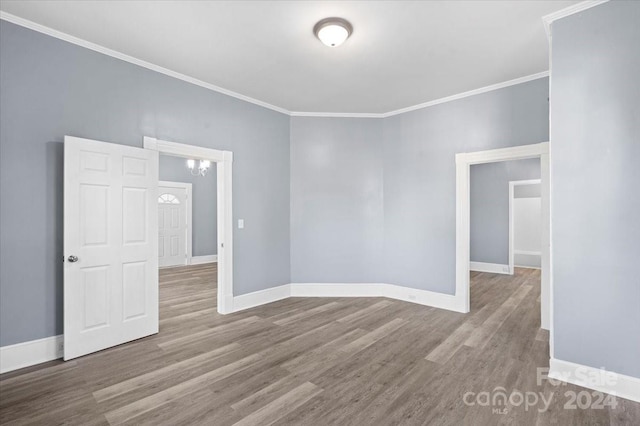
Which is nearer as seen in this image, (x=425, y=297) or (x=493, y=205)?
(x=425, y=297)

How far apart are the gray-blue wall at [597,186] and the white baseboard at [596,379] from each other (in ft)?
0.16

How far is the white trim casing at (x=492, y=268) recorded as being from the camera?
724 centimetres

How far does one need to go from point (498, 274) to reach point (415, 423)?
20.3 ft

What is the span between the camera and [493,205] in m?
7.71

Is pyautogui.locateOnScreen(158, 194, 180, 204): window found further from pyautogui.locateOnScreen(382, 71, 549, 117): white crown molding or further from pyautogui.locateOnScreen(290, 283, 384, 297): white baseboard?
pyautogui.locateOnScreen(382, 71, 549, 117): white crown molding

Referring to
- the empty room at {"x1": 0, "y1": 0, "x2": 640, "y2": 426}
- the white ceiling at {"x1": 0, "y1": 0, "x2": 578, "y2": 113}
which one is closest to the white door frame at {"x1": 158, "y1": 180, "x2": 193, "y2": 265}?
the empty room at {"x1": 0, "y1": 0, "x2": 640, "y2": 426}

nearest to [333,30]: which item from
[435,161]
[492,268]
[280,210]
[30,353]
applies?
[435,161]

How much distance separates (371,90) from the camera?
14.2 feet

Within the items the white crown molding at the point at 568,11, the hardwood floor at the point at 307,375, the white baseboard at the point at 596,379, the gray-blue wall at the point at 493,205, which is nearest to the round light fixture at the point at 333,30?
the white crown molding at the point at 568,11

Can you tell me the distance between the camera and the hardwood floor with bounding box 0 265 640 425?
214 centimetres

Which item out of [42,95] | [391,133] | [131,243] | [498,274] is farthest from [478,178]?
[42,95]

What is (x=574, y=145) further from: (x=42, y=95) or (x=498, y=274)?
(x=498, y=274)

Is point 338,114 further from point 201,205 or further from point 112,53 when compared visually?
point 201,205

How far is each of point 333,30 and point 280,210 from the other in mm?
2995
